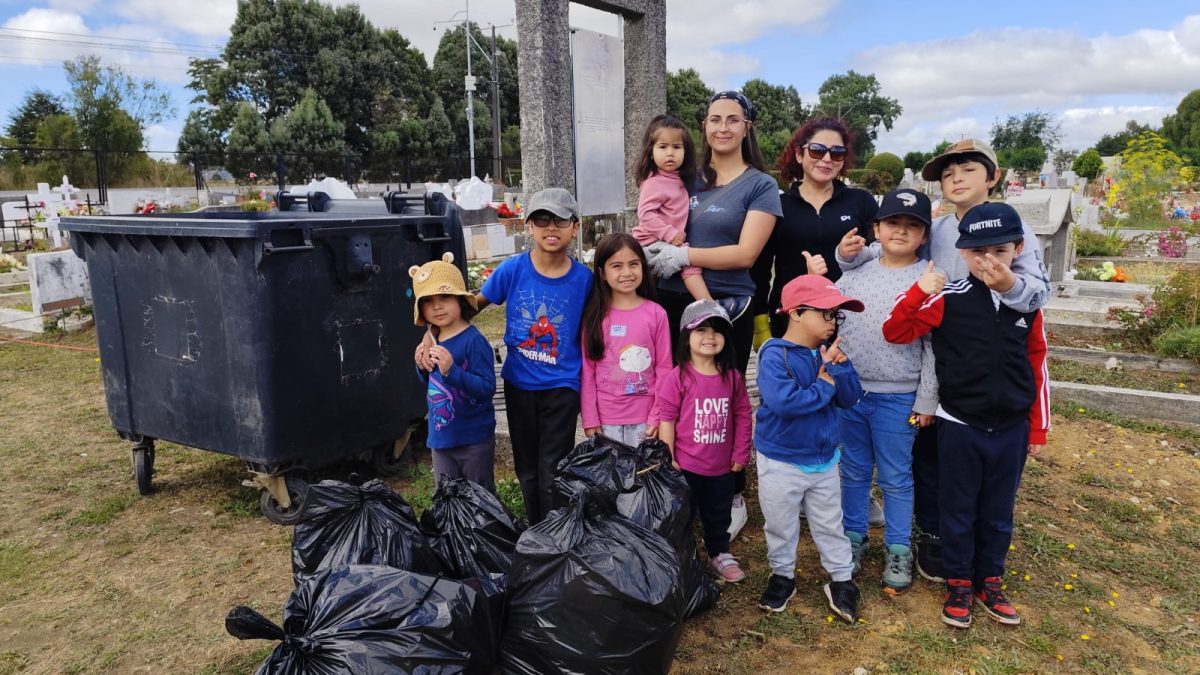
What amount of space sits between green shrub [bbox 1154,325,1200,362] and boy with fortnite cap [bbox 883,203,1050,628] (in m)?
4.14

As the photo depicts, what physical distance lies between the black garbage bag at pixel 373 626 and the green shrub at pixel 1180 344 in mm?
5971

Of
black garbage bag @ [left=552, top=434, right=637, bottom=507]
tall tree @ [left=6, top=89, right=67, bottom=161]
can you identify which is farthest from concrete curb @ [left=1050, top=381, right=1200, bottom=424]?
tall tree @ [left=6, top=89, right=67, bottom=161]

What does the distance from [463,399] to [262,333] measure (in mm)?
947

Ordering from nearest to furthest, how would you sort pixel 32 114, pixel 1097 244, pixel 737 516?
pixel 737 516 < pixel 1097 244 < pixel 32 114

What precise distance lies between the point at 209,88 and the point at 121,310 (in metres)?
38.1

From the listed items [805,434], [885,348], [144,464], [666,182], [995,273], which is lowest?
[144,464]

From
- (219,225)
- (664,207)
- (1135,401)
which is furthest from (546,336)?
(1135,401)

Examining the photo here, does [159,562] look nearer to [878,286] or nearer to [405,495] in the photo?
[405,495]

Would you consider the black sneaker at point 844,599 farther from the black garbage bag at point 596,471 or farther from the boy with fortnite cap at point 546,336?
the boy with fortnite cap at point 546,336

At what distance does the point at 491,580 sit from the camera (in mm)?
2139

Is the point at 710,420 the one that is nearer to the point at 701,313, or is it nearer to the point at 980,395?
the point at 701,313

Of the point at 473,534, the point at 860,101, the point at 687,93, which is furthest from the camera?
the point at 860,101

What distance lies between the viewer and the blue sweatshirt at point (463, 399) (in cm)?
281

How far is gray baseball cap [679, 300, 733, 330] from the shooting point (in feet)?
8.54
